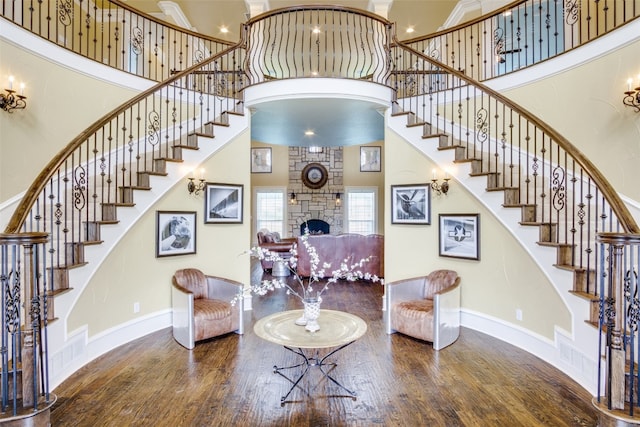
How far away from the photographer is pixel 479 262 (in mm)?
4570

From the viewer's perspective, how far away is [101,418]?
2.64 metres

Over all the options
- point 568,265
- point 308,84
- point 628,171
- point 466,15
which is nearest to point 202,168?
point 308,84

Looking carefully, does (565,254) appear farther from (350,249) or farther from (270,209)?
(270,209)

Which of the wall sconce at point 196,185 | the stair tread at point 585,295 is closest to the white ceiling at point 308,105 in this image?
the wall sconce at point 196,185

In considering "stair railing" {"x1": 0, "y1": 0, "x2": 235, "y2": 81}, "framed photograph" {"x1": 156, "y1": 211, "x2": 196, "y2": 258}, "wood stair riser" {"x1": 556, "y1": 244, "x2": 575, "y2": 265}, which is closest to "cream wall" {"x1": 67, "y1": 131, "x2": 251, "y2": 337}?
"framed photograph" {"x1": 156, "y1": 211, "x2": 196, "y2": 258}

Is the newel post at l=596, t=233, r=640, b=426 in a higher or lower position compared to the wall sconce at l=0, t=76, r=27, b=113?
lower

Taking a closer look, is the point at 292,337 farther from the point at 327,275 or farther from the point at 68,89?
the point at 327,275

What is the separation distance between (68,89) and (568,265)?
607 centimetres

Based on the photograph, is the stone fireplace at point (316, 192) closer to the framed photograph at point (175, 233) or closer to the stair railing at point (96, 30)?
the stair railing at point (96, 30)

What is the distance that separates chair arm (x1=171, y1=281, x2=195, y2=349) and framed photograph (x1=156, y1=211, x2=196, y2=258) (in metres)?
0.55

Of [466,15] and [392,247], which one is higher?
[466,15]

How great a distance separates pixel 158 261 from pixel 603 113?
575 centimetres

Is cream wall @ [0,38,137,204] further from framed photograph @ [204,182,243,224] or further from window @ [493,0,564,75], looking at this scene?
window @ [493,0,564,75]

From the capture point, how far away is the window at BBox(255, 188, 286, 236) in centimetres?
1221
